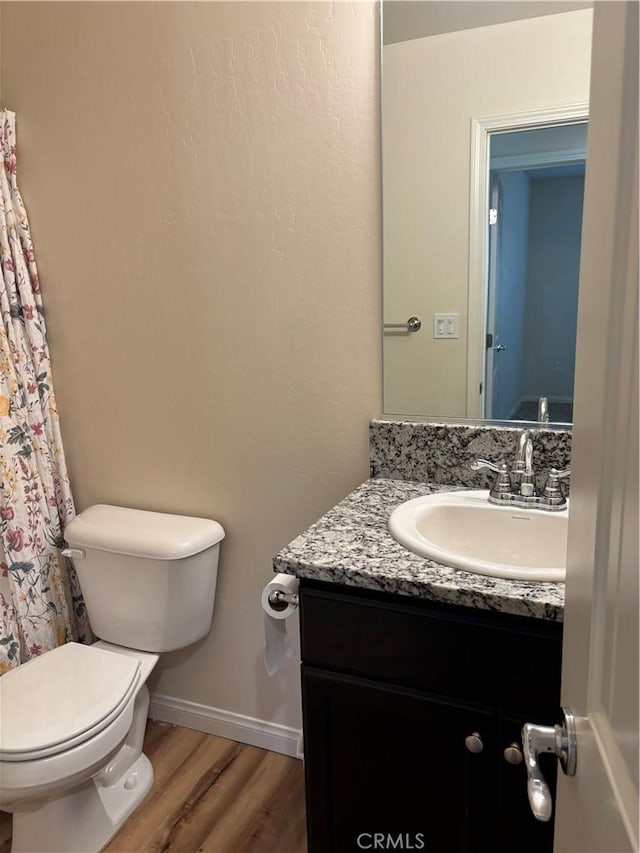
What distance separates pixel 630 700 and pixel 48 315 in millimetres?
1865

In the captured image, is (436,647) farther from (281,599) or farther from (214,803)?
(214,803)

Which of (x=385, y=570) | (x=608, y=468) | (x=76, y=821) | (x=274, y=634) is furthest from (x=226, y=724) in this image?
(x=608, y=468)

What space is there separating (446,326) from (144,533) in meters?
0.97

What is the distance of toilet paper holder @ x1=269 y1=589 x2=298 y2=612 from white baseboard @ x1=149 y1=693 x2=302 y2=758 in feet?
2.57

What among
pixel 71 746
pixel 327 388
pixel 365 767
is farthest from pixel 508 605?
pixel 71 746

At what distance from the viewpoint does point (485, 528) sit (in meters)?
1.32

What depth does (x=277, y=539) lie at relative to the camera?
172 centimetres

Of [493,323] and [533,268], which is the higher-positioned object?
[533,268]

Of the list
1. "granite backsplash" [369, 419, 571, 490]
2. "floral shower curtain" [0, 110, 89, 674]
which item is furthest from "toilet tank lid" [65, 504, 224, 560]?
"granite backsplash" [369, 419, 571, 490]

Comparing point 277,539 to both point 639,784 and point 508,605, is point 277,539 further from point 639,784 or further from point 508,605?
point 639,784

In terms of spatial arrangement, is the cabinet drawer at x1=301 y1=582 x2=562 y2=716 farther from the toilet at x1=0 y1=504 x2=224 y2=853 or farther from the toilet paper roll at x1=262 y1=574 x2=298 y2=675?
the toilet at x1=0 y1=504 x2=224 y2=853

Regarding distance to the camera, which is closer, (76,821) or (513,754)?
(513,754)

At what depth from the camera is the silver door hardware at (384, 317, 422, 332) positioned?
4.82ft

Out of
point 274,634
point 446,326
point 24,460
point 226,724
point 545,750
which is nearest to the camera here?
point 545,750
